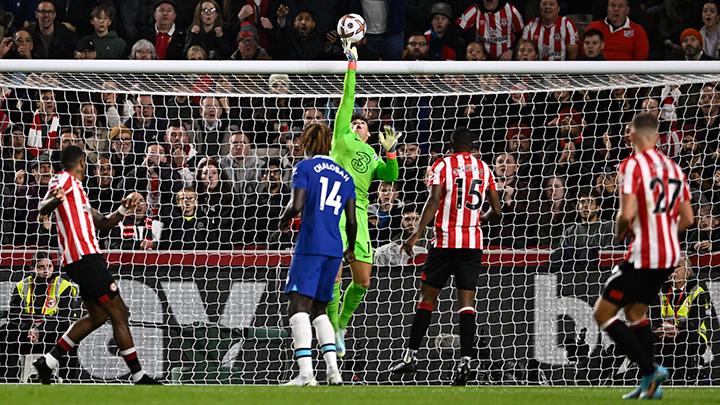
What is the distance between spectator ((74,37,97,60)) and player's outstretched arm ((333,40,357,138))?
193 inches

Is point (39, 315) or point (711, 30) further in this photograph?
point (711, 30)

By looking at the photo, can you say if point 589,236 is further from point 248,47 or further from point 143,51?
point 143,51

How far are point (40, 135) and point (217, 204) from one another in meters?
1.96

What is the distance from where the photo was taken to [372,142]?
48.2 ft

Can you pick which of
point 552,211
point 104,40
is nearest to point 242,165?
point 104,40

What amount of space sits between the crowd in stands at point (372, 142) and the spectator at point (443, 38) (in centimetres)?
14

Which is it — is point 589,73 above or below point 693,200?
above

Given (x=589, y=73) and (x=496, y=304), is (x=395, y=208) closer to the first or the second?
(x=496, y=304)

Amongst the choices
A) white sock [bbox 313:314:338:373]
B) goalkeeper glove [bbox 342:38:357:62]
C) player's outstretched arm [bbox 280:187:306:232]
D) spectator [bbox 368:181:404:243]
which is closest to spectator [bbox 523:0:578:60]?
spectator [bbox 368:181:404:243]

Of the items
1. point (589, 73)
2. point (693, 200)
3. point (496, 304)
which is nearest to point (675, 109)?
point (693, 200)

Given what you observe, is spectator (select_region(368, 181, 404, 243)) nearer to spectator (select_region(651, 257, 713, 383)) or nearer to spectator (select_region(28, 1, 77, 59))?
spectator (select_region(651, 257, 713, 383))

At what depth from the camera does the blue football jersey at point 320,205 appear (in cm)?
952

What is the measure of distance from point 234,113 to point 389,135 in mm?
3818

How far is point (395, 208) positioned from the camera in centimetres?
1375
